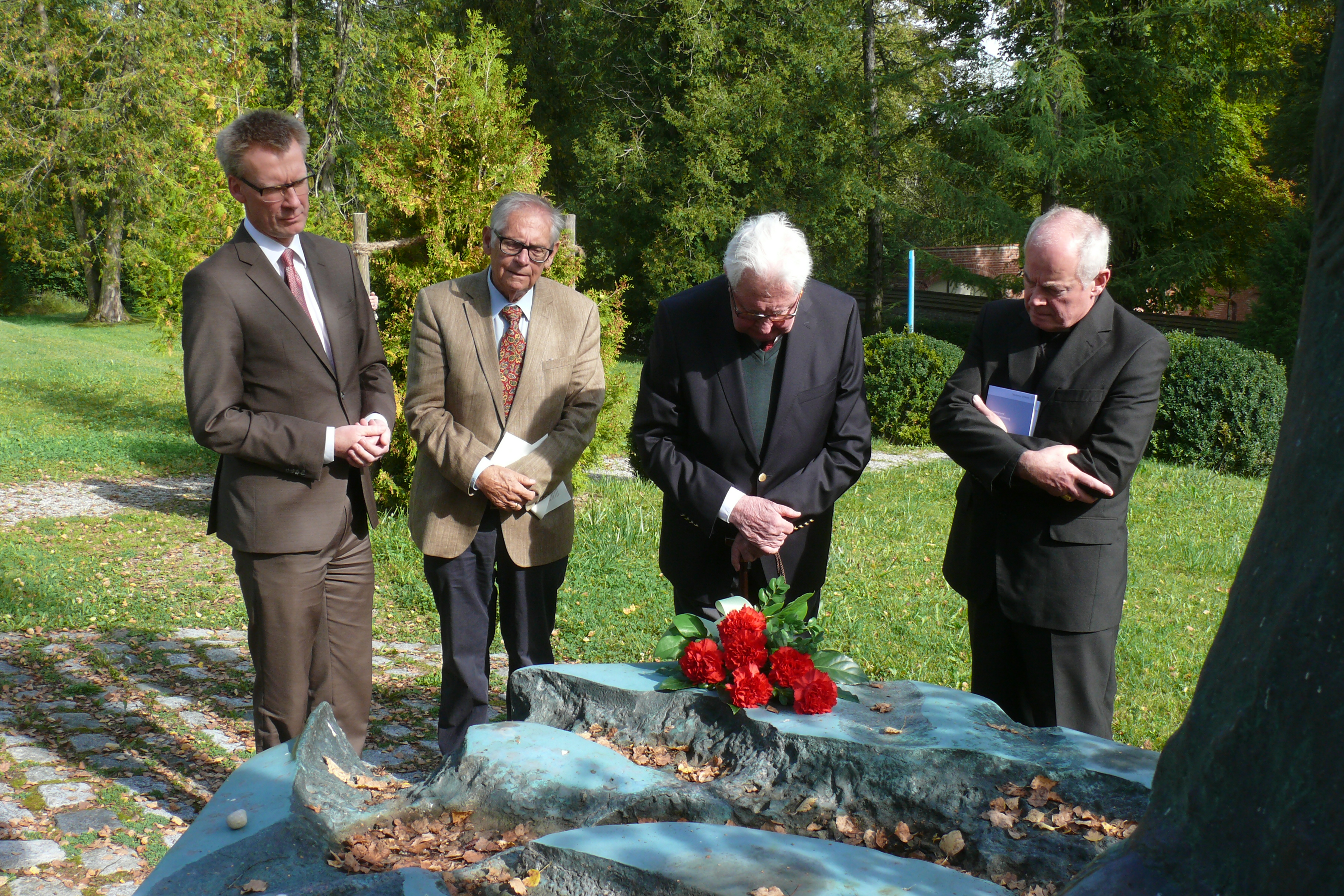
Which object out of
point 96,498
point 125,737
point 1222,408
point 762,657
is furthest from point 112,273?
point 762,657

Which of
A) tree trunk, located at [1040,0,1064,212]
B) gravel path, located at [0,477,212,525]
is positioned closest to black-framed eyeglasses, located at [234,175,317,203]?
gravel path, located at [0,477,212,525]

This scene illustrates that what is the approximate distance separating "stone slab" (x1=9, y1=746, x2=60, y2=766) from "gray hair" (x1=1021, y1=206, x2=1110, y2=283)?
419 centimetres

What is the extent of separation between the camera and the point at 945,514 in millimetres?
8922

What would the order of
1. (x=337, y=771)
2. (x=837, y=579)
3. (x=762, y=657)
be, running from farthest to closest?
1. (x=837, y=579)
2. (x=762, y=657)
3. (x=337, y=771)

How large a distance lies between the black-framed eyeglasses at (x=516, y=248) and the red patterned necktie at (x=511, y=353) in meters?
0.25

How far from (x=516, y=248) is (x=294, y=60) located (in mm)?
25085

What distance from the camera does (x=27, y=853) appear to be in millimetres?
3344

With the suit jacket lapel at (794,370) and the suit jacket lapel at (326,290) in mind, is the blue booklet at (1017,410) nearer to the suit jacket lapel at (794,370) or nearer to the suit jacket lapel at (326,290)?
the suit jacket lapel at (794,370)

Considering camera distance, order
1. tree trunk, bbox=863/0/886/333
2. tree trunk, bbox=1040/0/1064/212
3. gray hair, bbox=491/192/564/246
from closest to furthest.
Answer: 1. gray hair, bbox=491/192/564/246
2. tree trunk, bbox=1040/0/1064/212
3. tree trunk, bbox=863/0/886/333

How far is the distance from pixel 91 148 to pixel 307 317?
1115 inches

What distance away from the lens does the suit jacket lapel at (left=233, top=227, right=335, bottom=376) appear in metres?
3.25

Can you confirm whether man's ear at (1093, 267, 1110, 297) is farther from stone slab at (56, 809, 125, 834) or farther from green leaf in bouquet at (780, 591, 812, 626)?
stone slab at (56, 809, 125, 834)

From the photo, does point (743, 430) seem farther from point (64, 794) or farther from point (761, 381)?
point (64, 794)

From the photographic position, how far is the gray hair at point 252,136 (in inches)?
122
